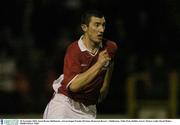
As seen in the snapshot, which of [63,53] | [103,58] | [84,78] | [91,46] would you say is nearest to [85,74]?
[84,78]

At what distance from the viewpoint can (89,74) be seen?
14.1ft

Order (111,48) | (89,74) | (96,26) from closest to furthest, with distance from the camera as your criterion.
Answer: (89,74)
(96,26)
(111,48)

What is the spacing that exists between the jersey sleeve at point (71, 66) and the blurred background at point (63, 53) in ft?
8.83

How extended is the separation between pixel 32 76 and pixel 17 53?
298 millimetres

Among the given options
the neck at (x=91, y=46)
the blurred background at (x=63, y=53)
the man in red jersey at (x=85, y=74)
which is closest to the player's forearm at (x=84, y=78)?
the man in red jersey at (x=85, y=74)

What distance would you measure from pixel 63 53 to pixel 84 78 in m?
3.16

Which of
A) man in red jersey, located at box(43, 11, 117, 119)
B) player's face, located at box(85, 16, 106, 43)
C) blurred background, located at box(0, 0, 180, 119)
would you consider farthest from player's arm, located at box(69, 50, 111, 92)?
blurred background, located at box(0, 0, 180, 119)

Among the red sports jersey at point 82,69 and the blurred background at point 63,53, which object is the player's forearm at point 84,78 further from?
the blurred background at point 63,53

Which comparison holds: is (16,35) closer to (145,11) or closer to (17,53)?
(17,53)

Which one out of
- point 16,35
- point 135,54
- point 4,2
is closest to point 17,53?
point 16,35

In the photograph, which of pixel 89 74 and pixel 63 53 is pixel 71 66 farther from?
pixel 63 53

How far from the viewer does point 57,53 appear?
7.71 m

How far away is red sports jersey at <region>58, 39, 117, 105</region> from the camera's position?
14.9 feet

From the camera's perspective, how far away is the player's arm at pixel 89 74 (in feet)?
14.1
